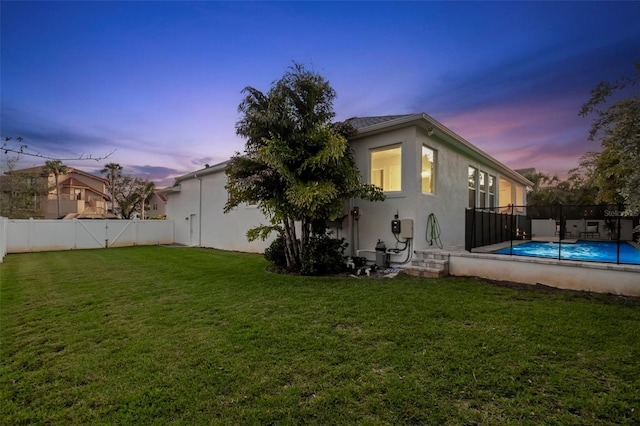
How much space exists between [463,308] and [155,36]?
9.03 m

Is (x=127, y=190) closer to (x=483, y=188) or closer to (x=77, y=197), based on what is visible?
(x=77, y=197)

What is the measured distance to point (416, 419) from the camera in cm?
203

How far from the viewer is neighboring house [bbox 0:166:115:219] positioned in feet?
86.3

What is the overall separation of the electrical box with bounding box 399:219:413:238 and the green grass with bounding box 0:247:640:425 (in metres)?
2.13

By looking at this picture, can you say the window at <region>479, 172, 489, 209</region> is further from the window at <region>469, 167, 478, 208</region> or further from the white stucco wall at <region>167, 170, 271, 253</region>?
the white stucco wall at <region>167, 170, 271, 253</region>

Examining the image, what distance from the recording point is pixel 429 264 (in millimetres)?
6988

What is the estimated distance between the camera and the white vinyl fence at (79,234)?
1330cm

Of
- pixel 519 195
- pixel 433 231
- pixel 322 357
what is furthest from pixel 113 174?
pixel 519 195

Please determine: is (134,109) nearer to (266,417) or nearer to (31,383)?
(31,383)

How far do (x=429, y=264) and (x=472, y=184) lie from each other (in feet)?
18.1

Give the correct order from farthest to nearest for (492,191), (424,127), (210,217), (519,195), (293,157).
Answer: (519,195), (210,217), (492,191), (424,127), (293,157)

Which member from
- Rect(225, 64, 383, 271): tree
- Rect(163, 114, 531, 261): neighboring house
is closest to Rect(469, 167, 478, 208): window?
Rect(163, 114, 531, 261): neighboring house

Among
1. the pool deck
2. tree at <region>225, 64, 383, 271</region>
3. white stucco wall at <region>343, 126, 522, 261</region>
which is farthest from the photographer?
white stucco wall at <region>343, 126, 522, 261</region>

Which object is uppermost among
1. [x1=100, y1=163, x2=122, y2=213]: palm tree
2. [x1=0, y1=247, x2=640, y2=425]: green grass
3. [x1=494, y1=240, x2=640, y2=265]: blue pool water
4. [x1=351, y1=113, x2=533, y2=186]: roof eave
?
[x1=100, y1=163, x2=122, y2=213]: palm tree
